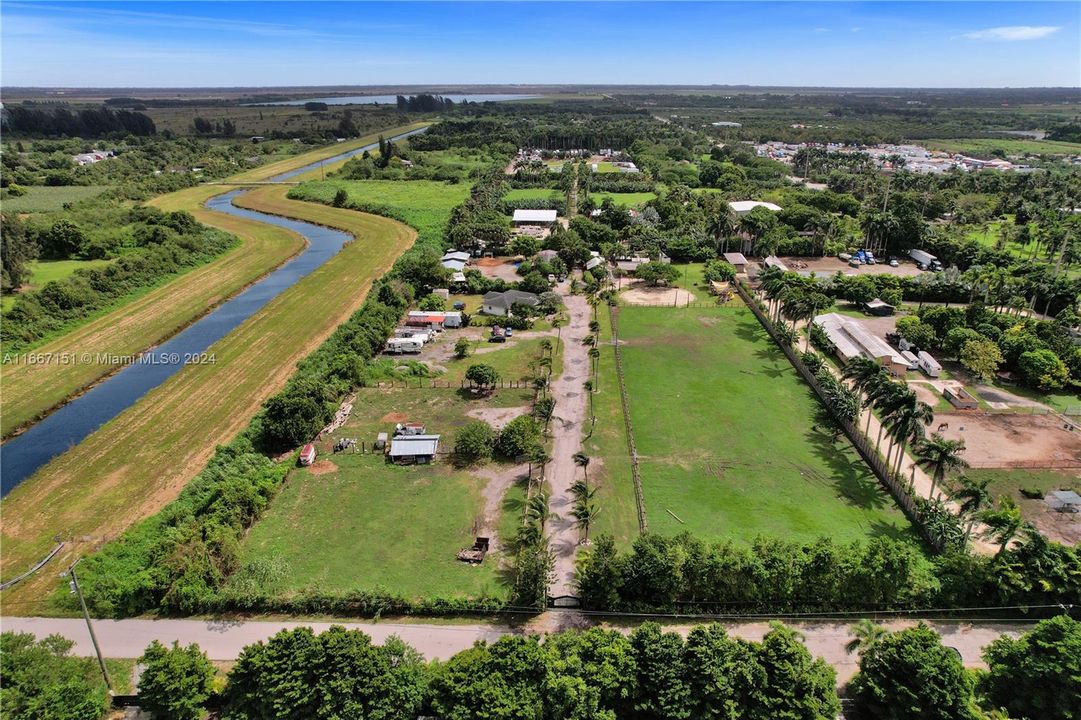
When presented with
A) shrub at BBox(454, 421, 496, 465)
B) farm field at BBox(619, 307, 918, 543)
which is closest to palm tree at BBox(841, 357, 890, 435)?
farm field at BBox(619, 307, 918, 543)

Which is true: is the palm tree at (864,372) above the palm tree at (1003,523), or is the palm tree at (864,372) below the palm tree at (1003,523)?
above

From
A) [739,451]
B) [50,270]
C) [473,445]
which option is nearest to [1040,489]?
[739,451]

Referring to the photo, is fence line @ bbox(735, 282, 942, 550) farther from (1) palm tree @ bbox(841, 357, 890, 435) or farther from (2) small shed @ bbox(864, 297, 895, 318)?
(2) small shed @ bbox(864, 297, 895, 318)

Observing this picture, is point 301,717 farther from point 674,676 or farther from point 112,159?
point 112,159

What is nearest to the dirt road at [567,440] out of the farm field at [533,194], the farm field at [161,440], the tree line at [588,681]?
the tree line at [588,681]

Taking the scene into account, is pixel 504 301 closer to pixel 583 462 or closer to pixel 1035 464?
pixel 583 462

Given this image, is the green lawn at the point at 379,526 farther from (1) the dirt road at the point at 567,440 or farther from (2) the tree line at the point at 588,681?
(2) the tree line at the point at 588,681

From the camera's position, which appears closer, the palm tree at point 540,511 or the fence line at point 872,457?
the palm tree at point 540,511

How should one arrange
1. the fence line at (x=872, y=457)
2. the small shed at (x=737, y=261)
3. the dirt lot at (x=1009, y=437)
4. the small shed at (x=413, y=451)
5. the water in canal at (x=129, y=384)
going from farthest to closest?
the small shed at (x=737, y=261), the water in canal at (x=129, y=384), the small shed at (x=413, y=451), the dirt lot at (x=1009, y=437), the fence line at (x=872, y=457)

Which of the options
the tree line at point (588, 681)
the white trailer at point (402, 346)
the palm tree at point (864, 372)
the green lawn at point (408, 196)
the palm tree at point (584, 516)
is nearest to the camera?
the tree line at point (588, 681)
